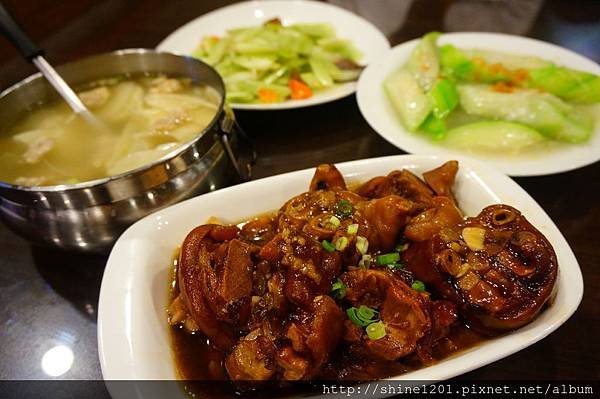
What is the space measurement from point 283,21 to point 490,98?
1.96 meters

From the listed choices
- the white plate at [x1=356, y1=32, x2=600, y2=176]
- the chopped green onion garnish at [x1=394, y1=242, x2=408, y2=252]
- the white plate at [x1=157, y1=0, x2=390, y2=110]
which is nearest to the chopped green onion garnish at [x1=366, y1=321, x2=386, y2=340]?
the chopped green onion garnish at [x1=394, y1=242, x2=408, y2=252]

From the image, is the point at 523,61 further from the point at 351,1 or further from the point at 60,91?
the point at 60,91

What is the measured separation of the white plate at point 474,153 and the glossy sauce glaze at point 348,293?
799 mm

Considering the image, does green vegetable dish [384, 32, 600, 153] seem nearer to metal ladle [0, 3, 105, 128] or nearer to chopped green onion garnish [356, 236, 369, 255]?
chopped green onion garnish [356, 236, 369, 255]

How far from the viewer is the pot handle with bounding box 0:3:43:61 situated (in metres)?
2.17

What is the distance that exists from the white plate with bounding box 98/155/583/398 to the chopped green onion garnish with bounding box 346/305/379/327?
179 mm

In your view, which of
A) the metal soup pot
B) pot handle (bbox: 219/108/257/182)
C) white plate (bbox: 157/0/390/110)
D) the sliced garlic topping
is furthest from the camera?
white plate (bbox: 157/0/390/110)

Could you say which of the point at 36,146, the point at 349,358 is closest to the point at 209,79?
the point at 36,146

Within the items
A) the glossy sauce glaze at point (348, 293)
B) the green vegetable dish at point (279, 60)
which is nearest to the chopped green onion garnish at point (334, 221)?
the glossy sauce glaze at point (348, 293)

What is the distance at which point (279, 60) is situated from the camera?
3295 mm

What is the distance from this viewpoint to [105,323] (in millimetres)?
1404

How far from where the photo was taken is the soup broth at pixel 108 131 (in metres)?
2.12

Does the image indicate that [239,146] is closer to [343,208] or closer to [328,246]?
[343,208]

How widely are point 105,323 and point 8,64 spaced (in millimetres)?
3186
